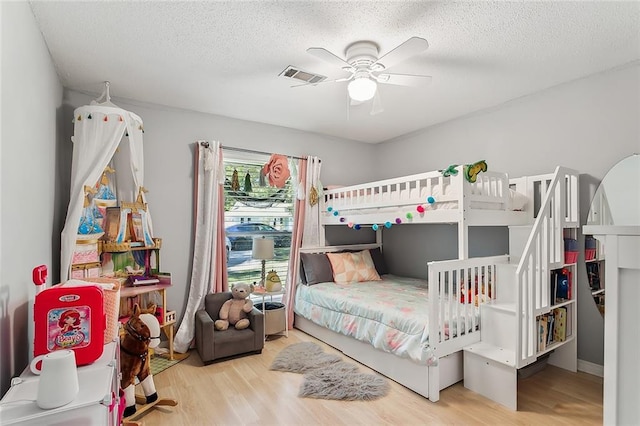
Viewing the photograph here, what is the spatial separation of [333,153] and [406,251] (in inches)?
64.0

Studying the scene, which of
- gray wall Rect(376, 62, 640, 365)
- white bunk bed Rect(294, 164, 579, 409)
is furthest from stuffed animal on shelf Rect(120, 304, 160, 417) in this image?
gray wall Rect(376, 62, 640, 365)

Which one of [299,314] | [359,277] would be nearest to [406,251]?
[359,277]

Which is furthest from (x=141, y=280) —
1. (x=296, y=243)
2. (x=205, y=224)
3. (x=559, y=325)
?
(x=559, y=325)

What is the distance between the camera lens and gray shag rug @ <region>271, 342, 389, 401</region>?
8.17 ft

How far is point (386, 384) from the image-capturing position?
265cm

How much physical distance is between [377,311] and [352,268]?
1207mm

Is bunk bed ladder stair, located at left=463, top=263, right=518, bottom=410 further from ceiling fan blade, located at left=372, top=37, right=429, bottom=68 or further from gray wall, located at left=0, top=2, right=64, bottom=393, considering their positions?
gray wall, located at left=0, top=2, right=64, bottom=393

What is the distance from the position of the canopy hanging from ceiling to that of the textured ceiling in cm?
33

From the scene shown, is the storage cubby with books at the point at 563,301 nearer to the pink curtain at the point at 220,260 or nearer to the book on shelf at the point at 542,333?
the book on shelf at the point at 542,333

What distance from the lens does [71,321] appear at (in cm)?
144

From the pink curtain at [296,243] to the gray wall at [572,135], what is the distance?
66.3 inches

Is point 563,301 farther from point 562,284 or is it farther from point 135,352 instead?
point 135,352

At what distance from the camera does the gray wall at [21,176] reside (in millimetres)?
1429

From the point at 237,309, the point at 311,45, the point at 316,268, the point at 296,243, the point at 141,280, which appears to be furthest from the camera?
the point at 296,243
